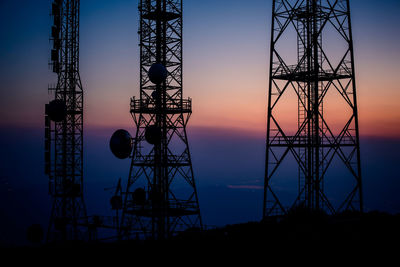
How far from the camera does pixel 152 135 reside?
37.8 m

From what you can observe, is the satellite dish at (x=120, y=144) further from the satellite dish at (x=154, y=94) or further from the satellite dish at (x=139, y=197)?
the satellite dish at (x=154, y=94)

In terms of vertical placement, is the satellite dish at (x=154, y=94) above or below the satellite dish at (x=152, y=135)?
above

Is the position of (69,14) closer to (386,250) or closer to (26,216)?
(386,250)

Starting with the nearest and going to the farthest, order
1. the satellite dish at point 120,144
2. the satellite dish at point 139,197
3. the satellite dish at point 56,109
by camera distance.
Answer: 1. the satellite dish at point 120,144
2. the satellite dish at point 139,197
3. the satellite dish at point 56,109

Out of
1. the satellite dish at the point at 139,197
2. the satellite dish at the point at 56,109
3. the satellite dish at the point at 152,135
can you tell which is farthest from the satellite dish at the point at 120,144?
the satellite dish at the point at 56,109

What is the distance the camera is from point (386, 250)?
23.1m

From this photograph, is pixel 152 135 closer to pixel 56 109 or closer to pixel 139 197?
pixel 139 197

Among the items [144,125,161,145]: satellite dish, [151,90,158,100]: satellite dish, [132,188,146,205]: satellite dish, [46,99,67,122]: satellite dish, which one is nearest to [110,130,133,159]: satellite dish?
[144,125,161,145]: satellite dish

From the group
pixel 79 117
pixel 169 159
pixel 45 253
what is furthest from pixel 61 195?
pixel 45 253

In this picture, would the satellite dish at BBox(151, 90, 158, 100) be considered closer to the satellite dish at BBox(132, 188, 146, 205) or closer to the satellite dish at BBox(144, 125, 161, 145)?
the satellite dish at BBox(144, 125, 161, 145)

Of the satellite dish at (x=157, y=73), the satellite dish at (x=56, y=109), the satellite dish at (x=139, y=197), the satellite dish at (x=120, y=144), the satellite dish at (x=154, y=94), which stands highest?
the satellite dish at (x=157, y=73)

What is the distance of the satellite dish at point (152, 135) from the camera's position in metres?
37.9

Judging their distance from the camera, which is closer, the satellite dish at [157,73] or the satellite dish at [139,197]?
the satellite dish at [157,73]

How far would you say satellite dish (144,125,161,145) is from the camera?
37875mm
